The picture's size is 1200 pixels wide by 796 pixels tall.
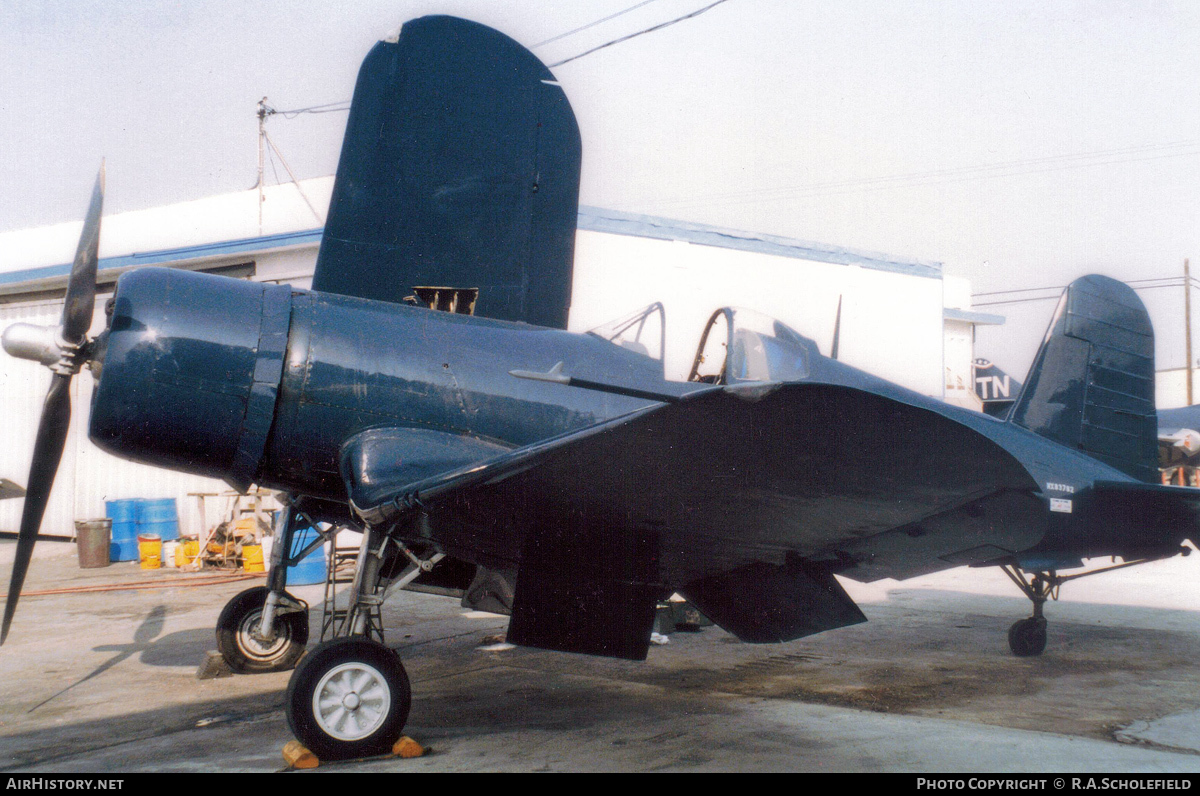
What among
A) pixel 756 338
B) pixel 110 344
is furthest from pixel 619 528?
pixel 110 344

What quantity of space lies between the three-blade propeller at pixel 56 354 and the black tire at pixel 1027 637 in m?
6.30

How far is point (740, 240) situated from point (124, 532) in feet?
34.5

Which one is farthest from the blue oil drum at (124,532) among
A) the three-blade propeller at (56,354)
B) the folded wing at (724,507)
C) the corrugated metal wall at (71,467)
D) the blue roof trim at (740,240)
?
the folded wing at (724,507)

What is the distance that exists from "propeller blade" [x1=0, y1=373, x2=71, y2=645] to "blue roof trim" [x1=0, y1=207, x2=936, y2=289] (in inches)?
306

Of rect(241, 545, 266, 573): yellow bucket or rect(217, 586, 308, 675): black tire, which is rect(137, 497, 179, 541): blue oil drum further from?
rect(217, 586, 308, 675): black tire

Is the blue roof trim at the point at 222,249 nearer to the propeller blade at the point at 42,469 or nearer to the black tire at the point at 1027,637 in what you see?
the propeller blade at the point at 42,469

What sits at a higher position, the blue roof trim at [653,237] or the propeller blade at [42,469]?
the blue roof trim at [653,237]

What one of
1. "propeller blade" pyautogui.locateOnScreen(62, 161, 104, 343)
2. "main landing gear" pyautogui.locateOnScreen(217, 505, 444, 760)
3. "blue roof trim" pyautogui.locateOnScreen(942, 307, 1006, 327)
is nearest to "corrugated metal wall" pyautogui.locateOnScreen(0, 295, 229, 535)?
"propeller blade" pyautogui.locateOnScreen(62, 161, 104, 343)

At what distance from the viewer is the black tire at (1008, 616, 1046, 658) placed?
629 centimetres

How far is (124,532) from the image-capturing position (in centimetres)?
1213

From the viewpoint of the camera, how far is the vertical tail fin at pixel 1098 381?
230 inches

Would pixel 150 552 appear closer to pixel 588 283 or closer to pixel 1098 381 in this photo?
pixel 588 283

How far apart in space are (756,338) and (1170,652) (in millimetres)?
4654
